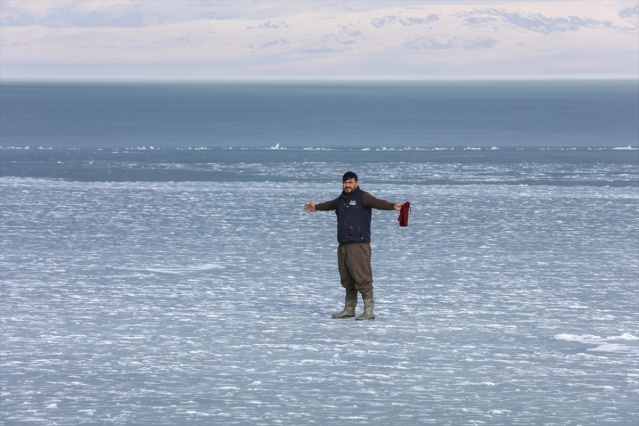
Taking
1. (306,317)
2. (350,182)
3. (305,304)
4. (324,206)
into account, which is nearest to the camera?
(350,182)

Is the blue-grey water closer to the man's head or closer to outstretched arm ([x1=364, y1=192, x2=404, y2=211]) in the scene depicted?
outstretched arm ([x1=364, y1=192, x2=404, y2=211])

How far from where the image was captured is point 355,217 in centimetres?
1199

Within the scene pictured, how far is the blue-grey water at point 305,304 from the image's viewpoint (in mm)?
9398

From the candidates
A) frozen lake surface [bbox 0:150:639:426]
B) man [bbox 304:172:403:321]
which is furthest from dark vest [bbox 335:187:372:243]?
frozen lake surface [bbox 0:150:639:426]

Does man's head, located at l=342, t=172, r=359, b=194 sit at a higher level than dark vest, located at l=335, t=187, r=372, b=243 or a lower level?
higher

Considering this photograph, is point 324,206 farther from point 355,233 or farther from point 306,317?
point 306,317

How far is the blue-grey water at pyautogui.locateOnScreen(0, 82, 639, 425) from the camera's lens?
9398mm

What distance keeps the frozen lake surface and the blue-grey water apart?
3cm

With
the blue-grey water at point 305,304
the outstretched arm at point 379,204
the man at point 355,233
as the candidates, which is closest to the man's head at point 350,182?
the man at point 355,233

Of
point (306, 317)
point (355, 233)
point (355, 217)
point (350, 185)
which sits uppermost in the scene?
point (350, 185)

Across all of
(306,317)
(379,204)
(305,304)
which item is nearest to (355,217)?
(379,204)

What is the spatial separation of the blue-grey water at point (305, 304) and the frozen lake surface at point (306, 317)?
0.10 ft

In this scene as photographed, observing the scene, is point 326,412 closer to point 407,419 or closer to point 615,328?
point 407,419

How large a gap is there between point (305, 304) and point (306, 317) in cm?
73
